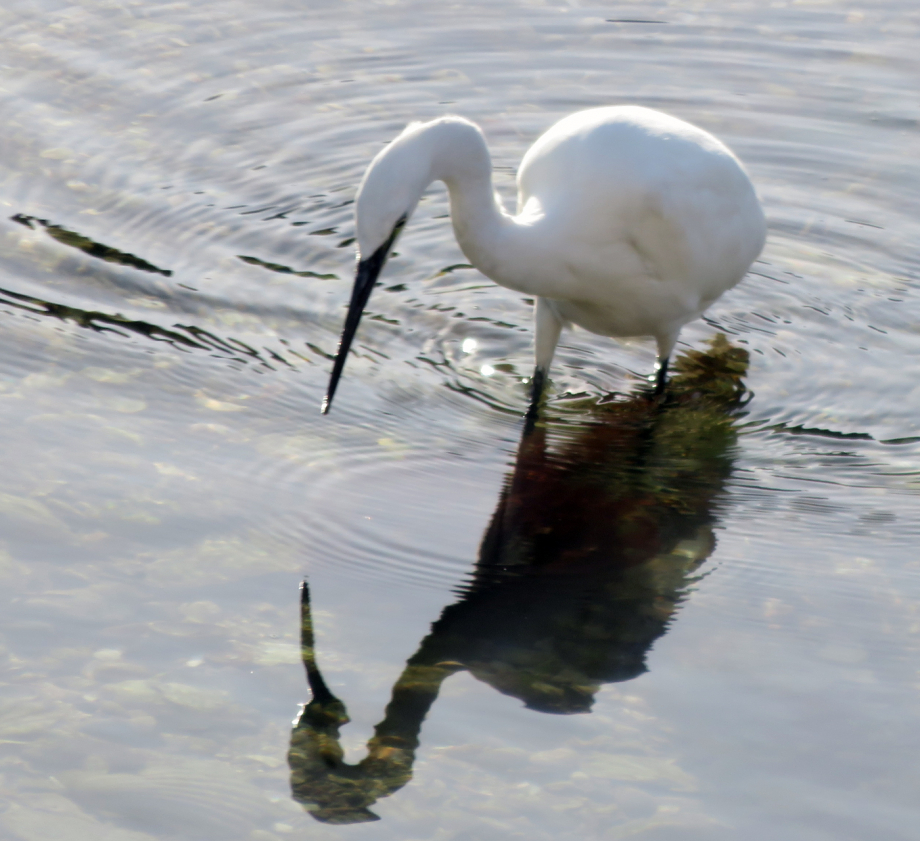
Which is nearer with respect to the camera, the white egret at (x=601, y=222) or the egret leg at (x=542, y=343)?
the white egret at (x=601, y=222)

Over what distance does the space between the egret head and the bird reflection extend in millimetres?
844

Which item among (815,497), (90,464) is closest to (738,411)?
(815,497)

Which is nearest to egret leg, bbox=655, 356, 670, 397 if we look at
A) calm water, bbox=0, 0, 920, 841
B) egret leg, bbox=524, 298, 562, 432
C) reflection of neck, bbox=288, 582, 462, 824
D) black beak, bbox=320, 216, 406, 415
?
calm water, bbox=0, 0, 920, 841

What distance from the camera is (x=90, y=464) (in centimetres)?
430

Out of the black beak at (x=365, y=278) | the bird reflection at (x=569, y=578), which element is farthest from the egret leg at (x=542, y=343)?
the black beak at (x=365, y=278)

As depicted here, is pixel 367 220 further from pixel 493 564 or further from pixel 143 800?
pixel 143 800

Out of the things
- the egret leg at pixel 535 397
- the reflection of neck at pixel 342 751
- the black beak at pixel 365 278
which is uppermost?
the black beak at pixel 365 278

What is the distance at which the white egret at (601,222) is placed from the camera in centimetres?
395

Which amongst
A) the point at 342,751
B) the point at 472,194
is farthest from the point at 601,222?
the point at 342,751

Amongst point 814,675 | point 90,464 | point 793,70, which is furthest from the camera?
point 793,70

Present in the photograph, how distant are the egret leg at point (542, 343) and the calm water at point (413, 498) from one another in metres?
0.09

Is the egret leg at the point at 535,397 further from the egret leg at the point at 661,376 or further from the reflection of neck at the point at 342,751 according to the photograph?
the reflection of neck at the point at 342,751

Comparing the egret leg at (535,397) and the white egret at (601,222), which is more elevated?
the white egret at (601,222)

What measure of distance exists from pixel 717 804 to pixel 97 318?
3.26 m
